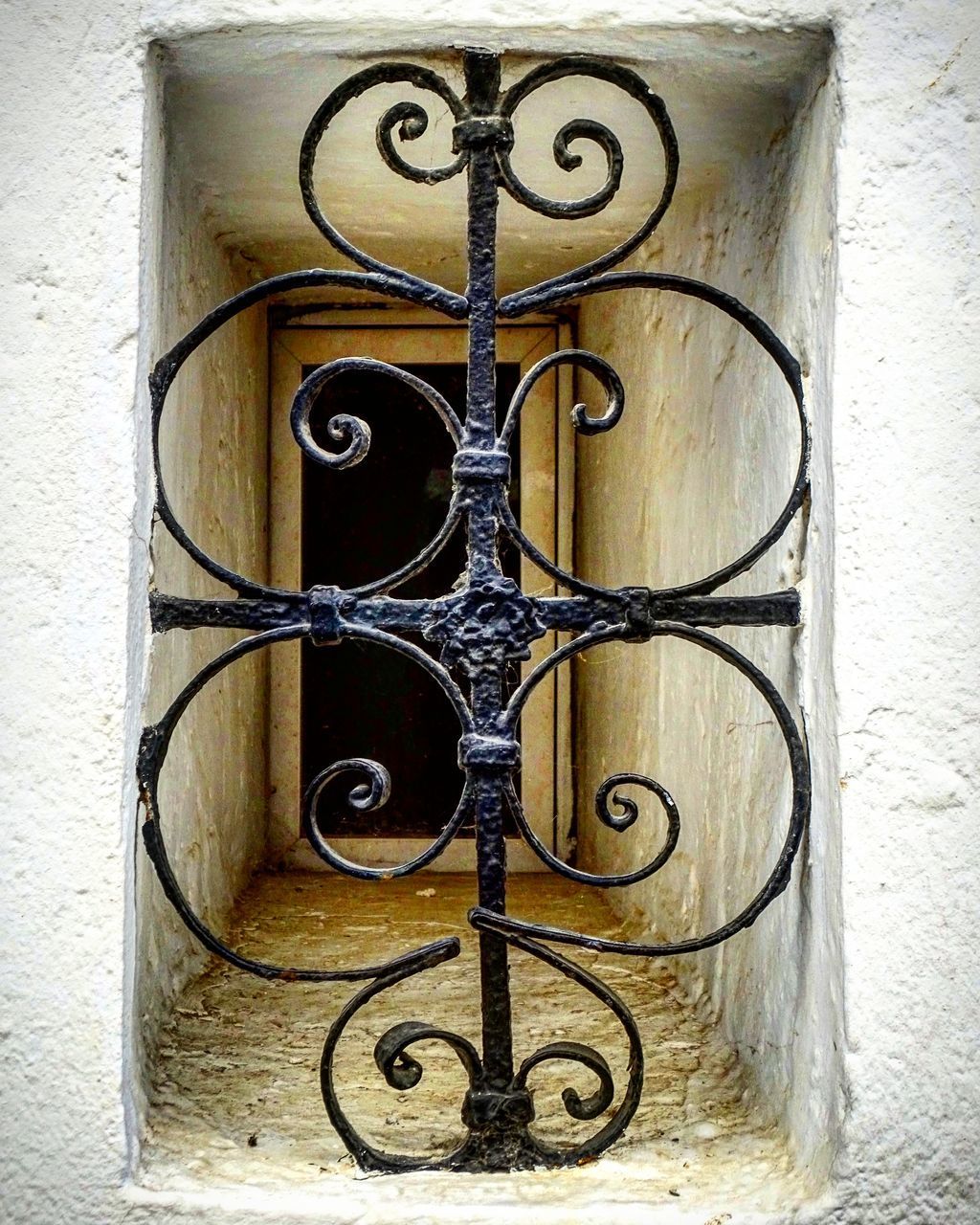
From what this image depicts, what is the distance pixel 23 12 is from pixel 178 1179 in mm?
1132

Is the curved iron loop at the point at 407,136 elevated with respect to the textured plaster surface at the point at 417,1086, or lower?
elevated

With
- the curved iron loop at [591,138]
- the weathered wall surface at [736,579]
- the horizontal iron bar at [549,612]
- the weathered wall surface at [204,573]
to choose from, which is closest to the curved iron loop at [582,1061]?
the weathered wall surface at [736,579]

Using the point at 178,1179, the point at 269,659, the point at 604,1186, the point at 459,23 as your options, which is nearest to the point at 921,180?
the point at 459,23

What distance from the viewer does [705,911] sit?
1.52m

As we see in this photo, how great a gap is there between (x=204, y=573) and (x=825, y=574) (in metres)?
0.96

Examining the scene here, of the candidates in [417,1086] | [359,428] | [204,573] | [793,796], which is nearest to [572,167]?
[359,428]

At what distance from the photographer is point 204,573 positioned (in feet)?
5.51

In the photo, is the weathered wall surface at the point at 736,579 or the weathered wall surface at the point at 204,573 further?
the weathered wall surface at the point at 204,573

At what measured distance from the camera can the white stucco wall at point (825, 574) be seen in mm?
1033

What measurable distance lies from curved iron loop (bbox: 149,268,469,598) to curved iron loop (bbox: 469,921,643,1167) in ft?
1.21

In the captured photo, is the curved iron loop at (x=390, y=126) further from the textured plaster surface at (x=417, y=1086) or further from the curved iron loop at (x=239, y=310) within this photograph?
the textured plaster surface at (x=417, y=1086)

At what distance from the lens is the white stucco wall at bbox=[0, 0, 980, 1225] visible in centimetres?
103

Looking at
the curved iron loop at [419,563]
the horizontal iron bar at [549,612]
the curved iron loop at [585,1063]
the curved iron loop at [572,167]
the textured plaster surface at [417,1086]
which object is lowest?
the textured plaster surface at [417,1086]

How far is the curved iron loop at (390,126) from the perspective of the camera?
1.08 meters
